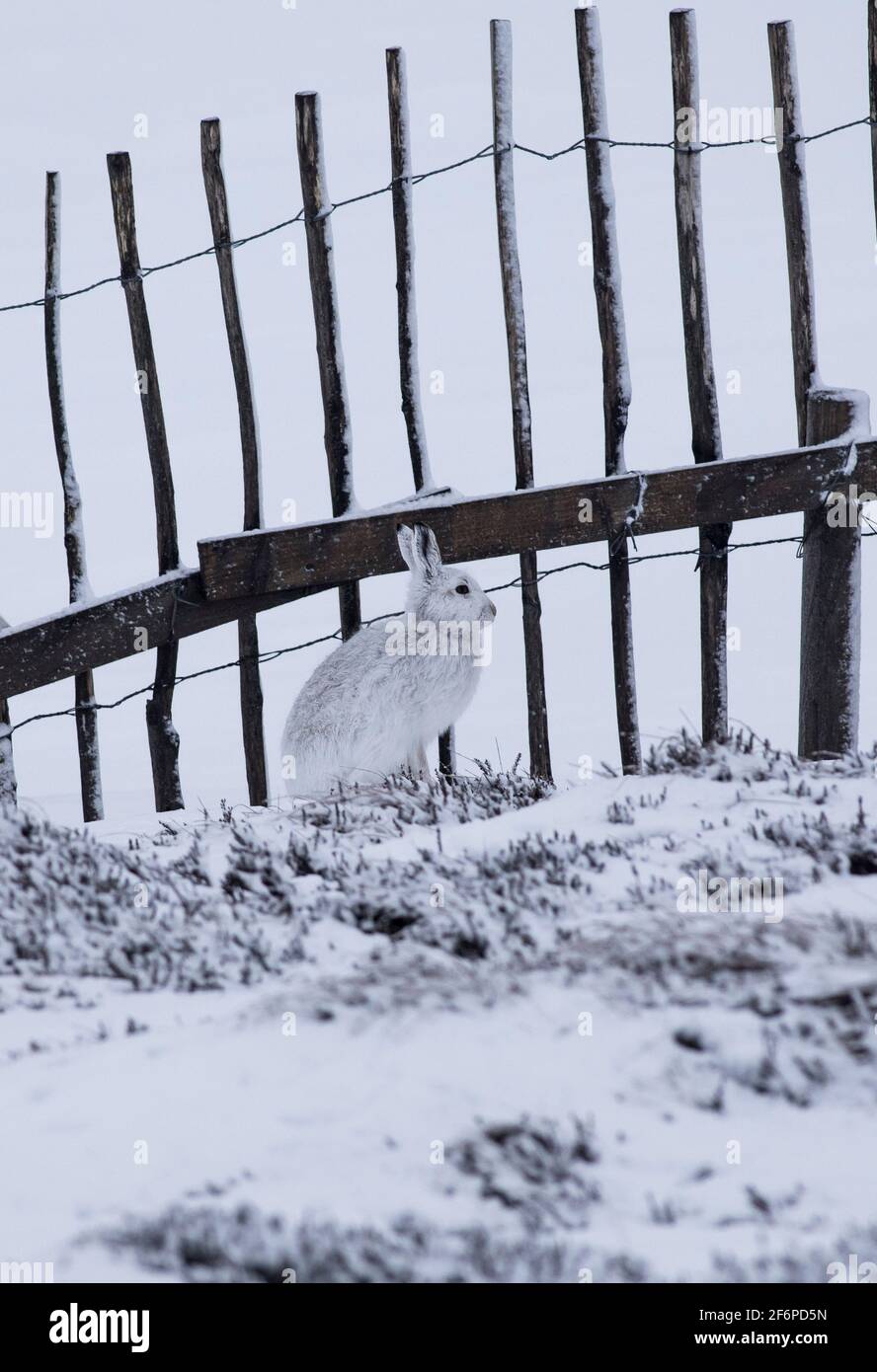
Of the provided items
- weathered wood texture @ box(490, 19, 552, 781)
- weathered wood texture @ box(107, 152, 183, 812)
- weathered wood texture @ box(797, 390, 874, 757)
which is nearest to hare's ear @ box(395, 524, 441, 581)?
weathered wood texture @ box(490, 19, 552, 781)

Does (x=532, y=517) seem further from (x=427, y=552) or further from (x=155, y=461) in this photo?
(x=155, y=461)

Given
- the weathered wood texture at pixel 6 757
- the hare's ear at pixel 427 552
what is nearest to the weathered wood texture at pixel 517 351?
the hare's ear at pixel 427 552

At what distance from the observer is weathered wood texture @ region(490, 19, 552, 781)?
702 centimetres

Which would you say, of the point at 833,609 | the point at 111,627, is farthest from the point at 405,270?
the point at 833,609

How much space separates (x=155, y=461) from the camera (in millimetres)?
7531

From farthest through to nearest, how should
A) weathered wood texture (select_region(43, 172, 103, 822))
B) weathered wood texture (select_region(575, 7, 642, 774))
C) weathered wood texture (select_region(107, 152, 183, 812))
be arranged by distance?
weathered wood texture (select_region(43, 172, 103, 822))
weathered wood texture (select_region(107, 152, 183, 812))
weathered wood texture (select_region(575, 7, 642, 774))

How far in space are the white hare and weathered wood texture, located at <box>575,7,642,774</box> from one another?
72 cm

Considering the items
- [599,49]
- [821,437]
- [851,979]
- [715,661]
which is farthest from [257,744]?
[851,979]

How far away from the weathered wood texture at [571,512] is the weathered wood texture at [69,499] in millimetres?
1246

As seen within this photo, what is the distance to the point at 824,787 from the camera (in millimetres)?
4680

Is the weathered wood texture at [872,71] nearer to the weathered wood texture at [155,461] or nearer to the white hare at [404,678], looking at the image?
the white hare at [404,678]

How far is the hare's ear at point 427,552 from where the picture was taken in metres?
6.61

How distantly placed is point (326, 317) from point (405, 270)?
466 millimetres

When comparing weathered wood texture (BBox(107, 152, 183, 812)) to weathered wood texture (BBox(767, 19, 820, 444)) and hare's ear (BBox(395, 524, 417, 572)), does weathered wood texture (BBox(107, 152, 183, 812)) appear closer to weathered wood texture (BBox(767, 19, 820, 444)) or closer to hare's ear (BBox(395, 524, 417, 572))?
hare's ear (BBox(395, 524, 417, 572))
